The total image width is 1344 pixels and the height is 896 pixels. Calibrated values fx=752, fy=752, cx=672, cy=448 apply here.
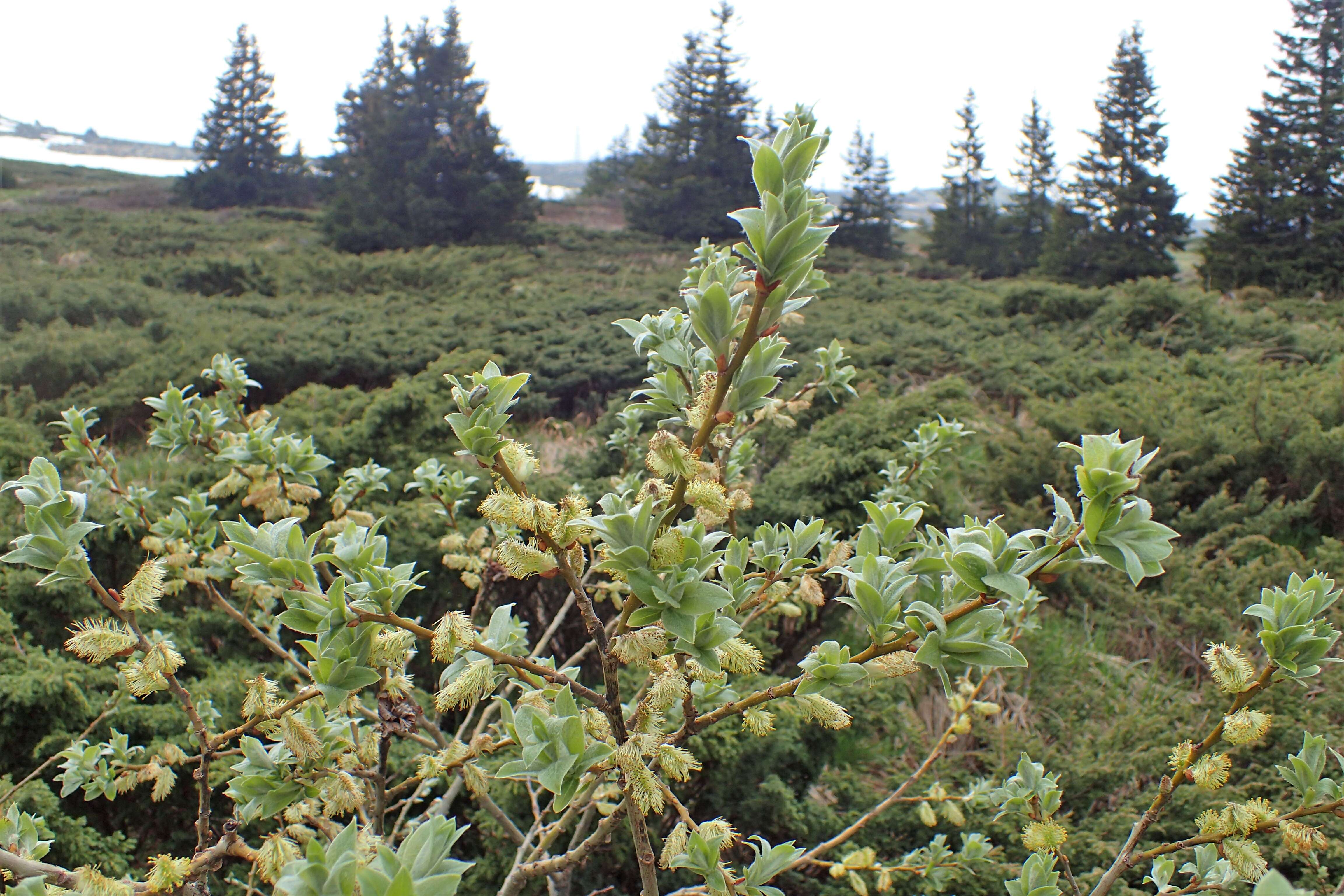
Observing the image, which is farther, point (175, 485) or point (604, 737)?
point (175, 485)

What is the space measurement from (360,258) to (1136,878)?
13.4 metres

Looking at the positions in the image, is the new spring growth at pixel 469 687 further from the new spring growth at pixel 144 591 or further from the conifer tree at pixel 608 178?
the conifer tree at pixel 608 178

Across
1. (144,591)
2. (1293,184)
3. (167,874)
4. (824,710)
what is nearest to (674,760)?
(824,710)

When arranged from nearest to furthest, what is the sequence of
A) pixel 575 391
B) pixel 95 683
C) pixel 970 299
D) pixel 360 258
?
pixel 95 683
pixel 575 391
pixel 970 299
pixel 360 258

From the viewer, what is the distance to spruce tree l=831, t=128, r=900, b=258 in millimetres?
26969

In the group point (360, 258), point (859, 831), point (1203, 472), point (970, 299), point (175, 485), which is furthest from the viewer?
point (360, 258)

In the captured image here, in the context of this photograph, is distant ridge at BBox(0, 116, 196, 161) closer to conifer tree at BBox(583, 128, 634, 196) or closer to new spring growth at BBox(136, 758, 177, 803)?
conifer tree at BBox(583, 128, 634, 196)

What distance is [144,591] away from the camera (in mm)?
988

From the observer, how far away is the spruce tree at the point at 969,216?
27.4 m

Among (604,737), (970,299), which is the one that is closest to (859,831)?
(604,737)

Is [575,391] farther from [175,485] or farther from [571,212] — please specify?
[571,212]

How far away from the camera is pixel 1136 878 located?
6.57ft

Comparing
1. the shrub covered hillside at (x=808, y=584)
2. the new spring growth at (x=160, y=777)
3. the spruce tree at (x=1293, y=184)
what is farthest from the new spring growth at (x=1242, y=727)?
the spruce tree at (x=1293, y=184)

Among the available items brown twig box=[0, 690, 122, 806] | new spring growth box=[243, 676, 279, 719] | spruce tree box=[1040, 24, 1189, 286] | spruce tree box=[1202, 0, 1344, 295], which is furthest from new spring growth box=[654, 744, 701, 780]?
spruce tree box=[1040, 24, 1189, 286]
